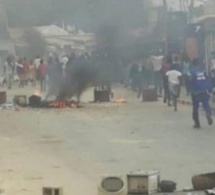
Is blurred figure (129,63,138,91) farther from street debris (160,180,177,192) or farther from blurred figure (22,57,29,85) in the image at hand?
street debris (160,180,177,192)

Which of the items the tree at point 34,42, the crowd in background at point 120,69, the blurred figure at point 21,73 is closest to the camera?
the crowd in background at point 120,69

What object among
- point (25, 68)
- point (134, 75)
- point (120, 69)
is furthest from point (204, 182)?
point (25, 68)

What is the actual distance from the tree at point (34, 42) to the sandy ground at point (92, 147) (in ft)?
42.3

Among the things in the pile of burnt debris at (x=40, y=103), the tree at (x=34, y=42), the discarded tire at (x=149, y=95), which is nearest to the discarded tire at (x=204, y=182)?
the pile of burnt debris at (x=40, y=103)

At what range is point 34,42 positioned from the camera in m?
38.4

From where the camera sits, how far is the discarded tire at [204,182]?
8484mm

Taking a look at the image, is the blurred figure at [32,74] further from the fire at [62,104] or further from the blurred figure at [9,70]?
the fire at [62,104]

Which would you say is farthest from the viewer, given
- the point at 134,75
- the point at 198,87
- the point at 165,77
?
the point at 134,75

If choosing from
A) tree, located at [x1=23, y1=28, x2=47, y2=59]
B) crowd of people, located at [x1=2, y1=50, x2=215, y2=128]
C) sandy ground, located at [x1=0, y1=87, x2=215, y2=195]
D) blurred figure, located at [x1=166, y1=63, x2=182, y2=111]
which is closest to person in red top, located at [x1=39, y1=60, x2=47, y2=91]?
crowd of people, located at [x1=2, y1=50, x2=215, y2=128]

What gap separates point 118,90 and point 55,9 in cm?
780

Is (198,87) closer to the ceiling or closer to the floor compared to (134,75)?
closer to the floor

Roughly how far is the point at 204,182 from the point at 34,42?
30384 mm

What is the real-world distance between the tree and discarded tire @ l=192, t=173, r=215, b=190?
1013 inches

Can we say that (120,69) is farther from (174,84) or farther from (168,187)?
(168,187)
